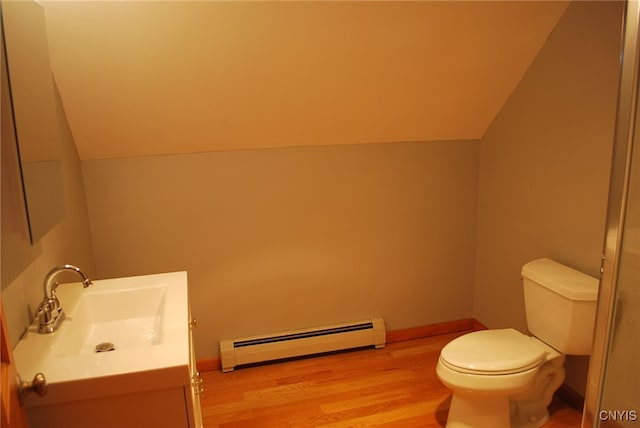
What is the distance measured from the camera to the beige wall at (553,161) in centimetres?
200

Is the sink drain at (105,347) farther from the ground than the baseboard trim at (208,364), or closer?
farther from the ground

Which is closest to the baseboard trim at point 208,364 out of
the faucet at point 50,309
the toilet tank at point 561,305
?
the faucet at point 50,309

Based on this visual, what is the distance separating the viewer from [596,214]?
208 cm

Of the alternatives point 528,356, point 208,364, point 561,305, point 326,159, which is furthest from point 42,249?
point 561,305

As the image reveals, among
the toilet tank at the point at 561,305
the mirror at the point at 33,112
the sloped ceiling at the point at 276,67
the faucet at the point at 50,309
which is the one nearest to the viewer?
the mirror at the point at 33,112

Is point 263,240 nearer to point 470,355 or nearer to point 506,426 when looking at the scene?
point 470,355

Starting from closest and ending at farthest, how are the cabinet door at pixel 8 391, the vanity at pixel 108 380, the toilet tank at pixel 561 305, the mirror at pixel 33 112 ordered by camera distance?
1. the cabinet door at pixel 8 391
2. the vanity at pixel 108 380
3. the mirror at pixel 33 112
4. the toilet tank at pixel 561 305

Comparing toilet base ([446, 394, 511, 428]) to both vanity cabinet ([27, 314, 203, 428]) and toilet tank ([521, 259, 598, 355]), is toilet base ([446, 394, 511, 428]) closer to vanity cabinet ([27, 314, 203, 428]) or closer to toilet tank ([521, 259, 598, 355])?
toilet tank ([521, 259, 598, 355])

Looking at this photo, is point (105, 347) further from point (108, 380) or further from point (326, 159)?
point (326, 159)

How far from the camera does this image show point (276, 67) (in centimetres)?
211

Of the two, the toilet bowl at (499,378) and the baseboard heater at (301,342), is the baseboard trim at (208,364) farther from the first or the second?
the toilet bowl at (499,378)

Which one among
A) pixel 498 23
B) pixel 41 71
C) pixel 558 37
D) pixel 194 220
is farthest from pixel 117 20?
pixel 558 37

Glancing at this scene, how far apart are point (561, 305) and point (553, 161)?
0.74 meters

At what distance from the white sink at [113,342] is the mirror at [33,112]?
0.30m
